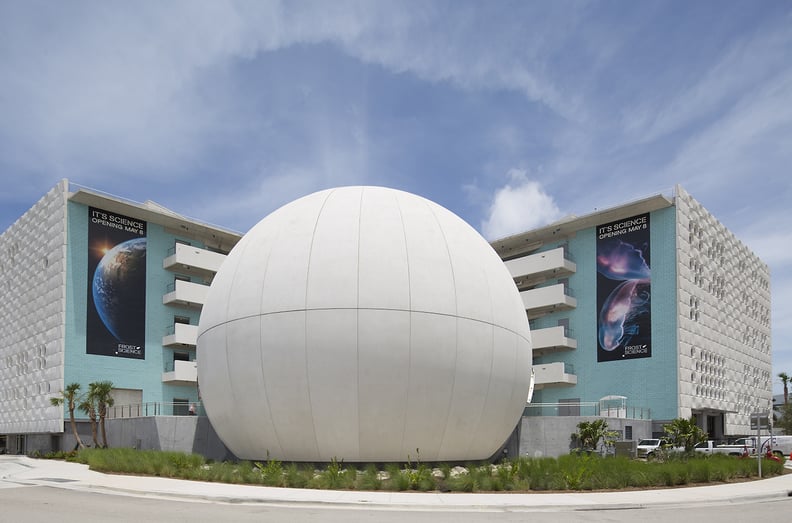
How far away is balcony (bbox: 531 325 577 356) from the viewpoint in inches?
Result: 1983

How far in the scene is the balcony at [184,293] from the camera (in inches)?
1900

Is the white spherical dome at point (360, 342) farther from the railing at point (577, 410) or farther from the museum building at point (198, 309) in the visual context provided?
the museum building at point (198, 309)

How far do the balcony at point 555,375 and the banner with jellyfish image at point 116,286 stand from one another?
2772 centimetres

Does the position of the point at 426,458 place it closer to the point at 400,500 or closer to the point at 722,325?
the point at 400,500

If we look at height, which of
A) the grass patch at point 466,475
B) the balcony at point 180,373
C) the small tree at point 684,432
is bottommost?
the small tree at point 684,432

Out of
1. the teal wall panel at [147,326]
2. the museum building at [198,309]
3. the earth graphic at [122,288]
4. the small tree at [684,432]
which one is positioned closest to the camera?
the small tree at [684,432]

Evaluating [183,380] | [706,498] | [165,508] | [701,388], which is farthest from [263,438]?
[701,388]

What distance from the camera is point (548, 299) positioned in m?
51.8

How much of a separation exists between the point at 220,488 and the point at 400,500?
475cm

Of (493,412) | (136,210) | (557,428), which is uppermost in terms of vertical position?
(136,210)

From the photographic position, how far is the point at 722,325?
2115 inches

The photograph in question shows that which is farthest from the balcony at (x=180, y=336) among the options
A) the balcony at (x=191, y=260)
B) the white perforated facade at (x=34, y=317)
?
the white perforated facade at (x=34, y=317)

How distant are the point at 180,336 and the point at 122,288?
16.2 feet

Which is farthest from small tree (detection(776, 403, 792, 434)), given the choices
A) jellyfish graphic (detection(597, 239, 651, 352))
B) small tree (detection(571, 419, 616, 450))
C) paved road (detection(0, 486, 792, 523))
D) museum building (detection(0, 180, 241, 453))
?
paved road (detection(0, 486, 792, 523))
